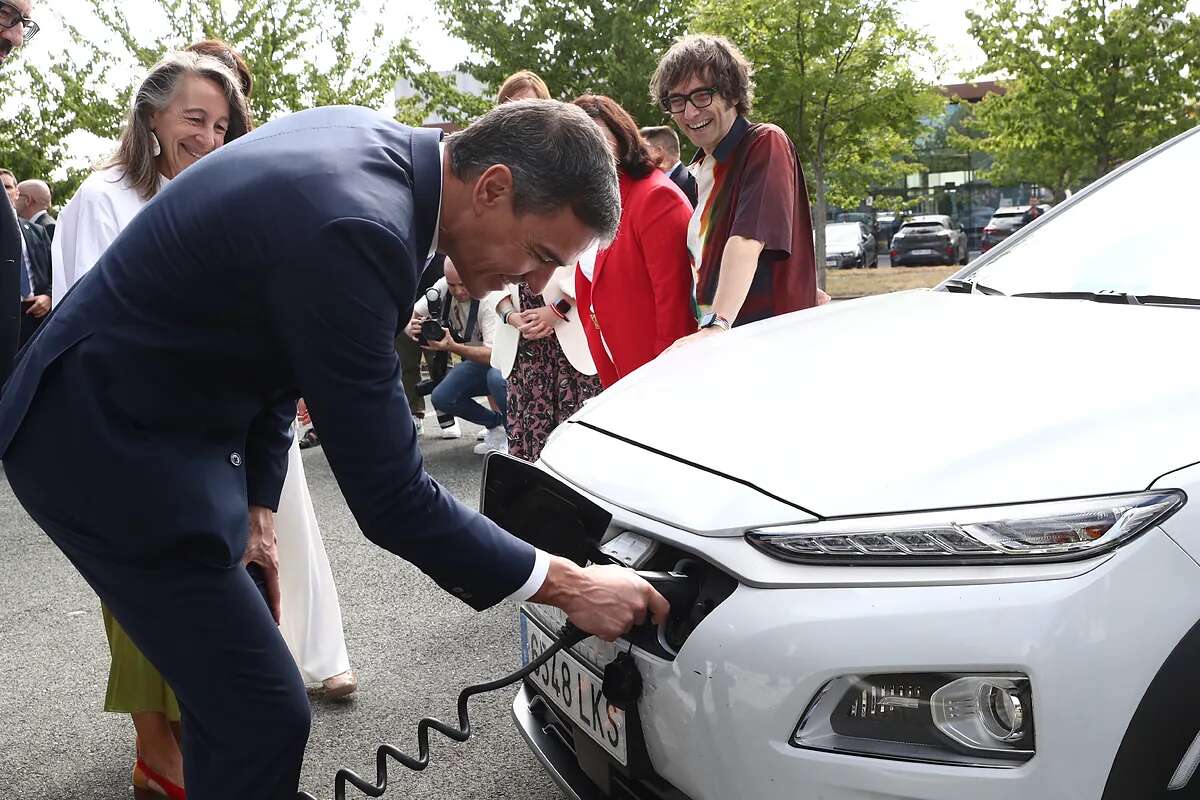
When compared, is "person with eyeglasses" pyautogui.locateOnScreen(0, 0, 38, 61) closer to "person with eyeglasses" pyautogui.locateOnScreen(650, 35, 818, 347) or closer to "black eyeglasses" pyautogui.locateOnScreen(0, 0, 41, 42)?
"black eyeglasses" pyautogui.locateOnScreen(0, 0, 41, 42)

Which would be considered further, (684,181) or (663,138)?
(663,138)

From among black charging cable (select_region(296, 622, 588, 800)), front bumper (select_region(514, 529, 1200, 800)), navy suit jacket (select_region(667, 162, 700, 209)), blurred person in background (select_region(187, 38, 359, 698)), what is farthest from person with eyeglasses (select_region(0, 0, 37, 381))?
navy suit jacket (select_region(667, 162, 700, 209))

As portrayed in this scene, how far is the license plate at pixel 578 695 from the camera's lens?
2.04 meters

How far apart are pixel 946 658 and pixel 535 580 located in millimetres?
636

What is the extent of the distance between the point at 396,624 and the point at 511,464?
7.23 feet

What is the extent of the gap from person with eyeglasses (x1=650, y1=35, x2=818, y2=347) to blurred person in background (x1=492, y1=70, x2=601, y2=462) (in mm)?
725

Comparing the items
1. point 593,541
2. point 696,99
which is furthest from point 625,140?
point 593,541

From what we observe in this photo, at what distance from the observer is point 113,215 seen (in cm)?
300

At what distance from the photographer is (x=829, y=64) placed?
19703mm

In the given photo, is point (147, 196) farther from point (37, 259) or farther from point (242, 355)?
point (37, 259)

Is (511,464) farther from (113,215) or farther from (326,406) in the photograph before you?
(113,215)

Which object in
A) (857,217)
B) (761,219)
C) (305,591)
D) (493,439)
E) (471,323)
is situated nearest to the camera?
(305,591)

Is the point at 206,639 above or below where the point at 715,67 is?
below

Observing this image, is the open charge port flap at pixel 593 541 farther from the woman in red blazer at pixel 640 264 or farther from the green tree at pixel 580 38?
the green tree at pixel 580 38
